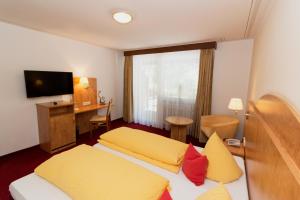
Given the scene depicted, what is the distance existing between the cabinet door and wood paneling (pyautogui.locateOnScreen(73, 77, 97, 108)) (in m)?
0.68

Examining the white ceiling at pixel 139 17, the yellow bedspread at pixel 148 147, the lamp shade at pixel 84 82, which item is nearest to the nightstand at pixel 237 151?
the yellow bedspread at pixel 148 147

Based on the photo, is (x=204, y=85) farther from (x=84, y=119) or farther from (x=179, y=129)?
(x=84, y=119)

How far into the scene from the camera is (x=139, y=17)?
2150mm

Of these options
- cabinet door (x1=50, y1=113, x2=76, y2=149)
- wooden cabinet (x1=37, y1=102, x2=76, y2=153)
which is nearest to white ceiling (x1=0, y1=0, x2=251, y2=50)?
wooden cabinet (x1=37, y1=102, x2=76, y2=153)

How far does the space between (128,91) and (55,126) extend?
232 cm

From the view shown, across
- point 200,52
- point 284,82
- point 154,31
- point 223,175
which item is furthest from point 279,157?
point 200,52

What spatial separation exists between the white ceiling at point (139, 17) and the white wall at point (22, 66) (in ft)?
0.79

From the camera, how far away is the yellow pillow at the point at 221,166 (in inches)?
58.3

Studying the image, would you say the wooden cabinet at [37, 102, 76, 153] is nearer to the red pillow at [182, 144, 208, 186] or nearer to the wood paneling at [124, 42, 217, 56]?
the wood paneling at [124, 42, 217, 56]

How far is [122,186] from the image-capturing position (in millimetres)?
1248

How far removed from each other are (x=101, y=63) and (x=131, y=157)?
10.4ft

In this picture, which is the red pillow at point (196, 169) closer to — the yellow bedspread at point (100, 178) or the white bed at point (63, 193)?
the white bed at point (63, 193)

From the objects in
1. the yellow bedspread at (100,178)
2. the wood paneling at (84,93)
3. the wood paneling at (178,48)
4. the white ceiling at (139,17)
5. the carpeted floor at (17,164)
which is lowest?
the carpeted floor at (17,164)

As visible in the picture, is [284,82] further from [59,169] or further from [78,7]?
[78,7]
